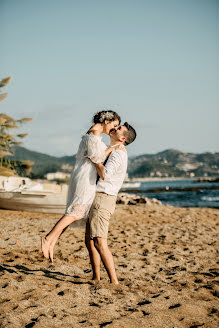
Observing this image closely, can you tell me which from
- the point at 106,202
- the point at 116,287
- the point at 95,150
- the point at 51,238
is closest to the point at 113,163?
the point at 95,150

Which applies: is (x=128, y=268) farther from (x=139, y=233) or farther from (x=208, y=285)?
(x=139, y=233)

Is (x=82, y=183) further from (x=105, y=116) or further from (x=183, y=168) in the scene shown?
(x=183, y=168)

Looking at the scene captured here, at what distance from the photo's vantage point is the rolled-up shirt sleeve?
368 cm

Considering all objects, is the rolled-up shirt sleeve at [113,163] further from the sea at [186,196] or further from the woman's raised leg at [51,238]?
the sea at [186,196]

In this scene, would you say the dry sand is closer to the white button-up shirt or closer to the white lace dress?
the white lace dress

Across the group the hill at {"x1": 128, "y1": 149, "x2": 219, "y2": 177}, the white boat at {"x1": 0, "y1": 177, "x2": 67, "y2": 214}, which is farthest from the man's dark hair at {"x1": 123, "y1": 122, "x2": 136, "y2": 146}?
the hill at {"x1": 128, "y1": 149, "x2": 219, "y2": 177}

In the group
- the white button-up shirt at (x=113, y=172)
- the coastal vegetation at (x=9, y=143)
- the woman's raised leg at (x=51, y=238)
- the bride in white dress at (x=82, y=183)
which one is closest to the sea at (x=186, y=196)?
the coastal vegetation at (x=9, y=143)

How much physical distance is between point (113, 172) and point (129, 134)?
58cm

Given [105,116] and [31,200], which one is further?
[31,200]

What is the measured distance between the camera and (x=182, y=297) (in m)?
3.52

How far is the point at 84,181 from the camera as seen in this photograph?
370 cm

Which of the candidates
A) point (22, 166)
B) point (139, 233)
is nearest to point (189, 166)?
point (22, 166)

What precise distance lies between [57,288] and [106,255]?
26.8 inches

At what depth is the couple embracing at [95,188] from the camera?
3.63 meters
